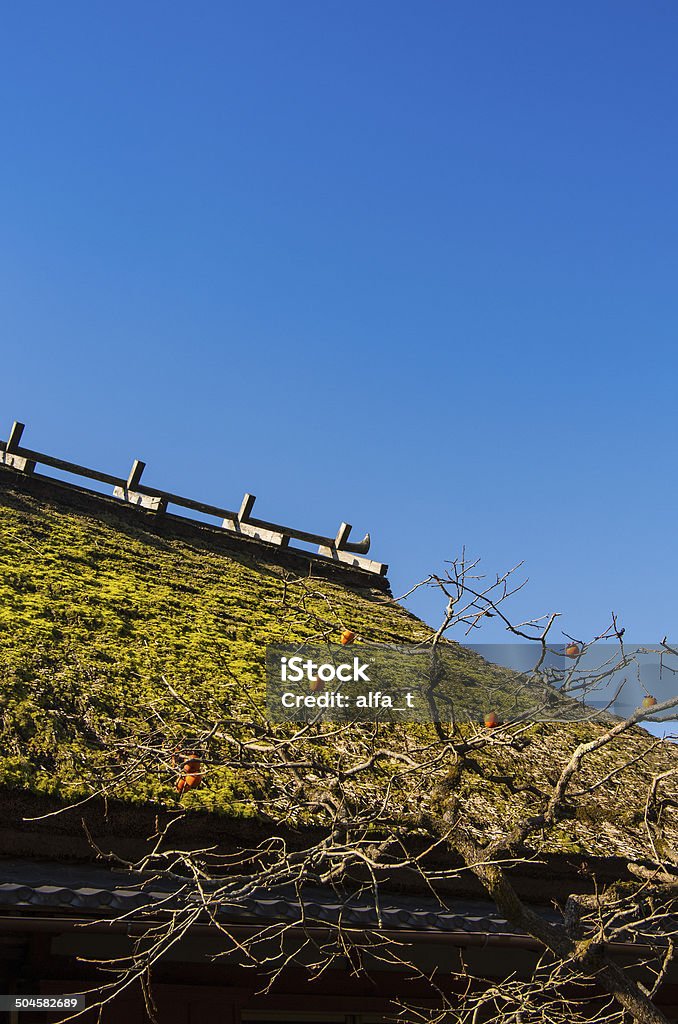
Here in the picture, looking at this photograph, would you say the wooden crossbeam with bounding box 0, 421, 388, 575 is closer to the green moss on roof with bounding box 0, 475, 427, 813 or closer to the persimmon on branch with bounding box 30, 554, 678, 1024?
the green moss on roof with bounding box 0, 475, 427, 813

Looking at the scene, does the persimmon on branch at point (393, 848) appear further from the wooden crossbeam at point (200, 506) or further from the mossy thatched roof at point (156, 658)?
the wooden crossbeam at point (200, 506)

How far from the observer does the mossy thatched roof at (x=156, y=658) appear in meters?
4.64

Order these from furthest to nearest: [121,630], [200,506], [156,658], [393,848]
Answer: [200,506]
[121,630]
[156,658]
[393,848]

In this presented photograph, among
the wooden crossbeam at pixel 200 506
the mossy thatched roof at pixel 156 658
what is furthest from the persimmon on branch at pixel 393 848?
the wooden crossbeam at pixel 200 506

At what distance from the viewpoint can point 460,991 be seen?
5344 mm

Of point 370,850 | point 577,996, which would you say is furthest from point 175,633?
point 577,996

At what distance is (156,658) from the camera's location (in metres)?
6.05

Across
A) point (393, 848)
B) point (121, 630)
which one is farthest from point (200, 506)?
point (393, 848)

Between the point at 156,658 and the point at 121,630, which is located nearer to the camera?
the point at 156,658

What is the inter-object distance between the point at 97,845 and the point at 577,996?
3146 millimetres

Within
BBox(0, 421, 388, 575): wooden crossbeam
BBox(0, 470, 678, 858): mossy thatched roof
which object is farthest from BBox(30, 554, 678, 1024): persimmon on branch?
BBox(0, 421, 388, 575): wooden crossbeam

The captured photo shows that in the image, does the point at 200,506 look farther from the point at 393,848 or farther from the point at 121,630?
the point at 393,848

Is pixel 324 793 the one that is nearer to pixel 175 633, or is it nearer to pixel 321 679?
pixel 321 679

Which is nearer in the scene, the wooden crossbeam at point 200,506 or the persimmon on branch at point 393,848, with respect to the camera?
the persimmon on branch at point 393,848
